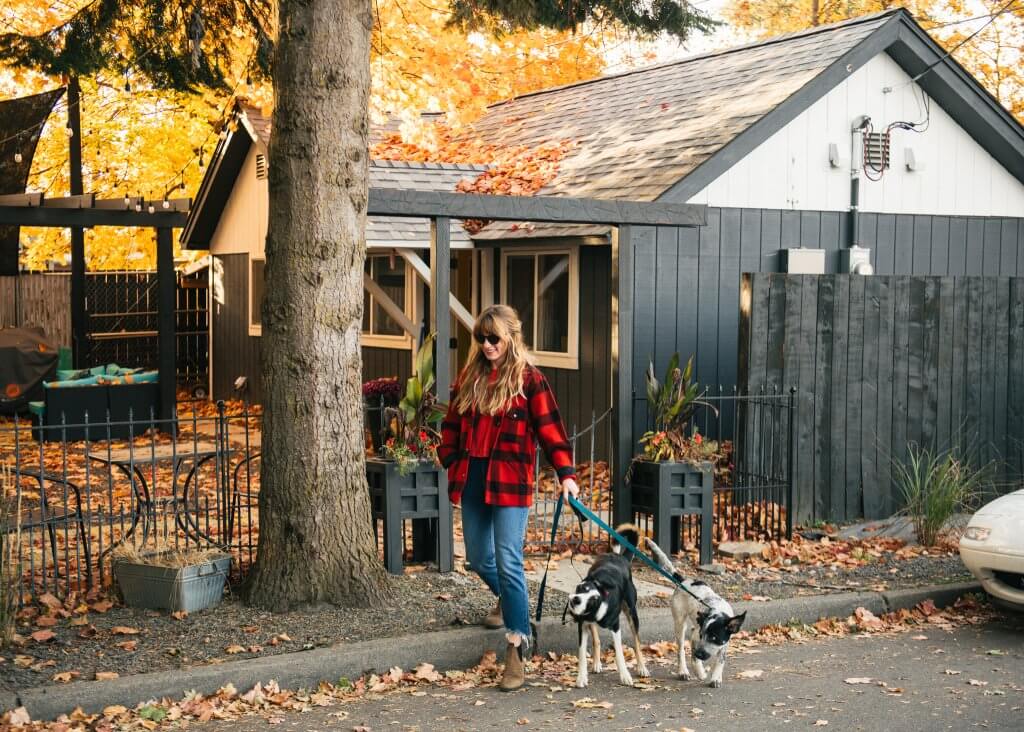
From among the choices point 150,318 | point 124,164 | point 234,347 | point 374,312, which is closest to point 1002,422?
point 374,312

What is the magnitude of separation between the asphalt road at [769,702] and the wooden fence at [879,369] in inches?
140

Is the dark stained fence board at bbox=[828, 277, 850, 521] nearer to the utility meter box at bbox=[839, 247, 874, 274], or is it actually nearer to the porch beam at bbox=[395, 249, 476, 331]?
the utility meter box at bbox=[839, 247, 874, 274]

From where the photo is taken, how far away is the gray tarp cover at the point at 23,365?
18453 mm

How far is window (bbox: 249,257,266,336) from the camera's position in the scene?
20109 millimetres

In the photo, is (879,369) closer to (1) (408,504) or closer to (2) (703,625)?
(1) (408,504)

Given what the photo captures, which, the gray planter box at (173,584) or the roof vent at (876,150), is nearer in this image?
the gray planter box at (173,584)

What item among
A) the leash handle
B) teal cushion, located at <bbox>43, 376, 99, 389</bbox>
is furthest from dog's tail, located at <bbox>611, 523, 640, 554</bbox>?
teal cushion, located at <bbox>43, 376, 99, 389</bbox>

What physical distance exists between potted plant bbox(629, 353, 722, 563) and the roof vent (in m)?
6.27

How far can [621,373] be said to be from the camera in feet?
30.3

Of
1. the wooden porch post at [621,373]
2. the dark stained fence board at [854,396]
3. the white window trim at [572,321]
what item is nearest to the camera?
the wooden porch post at [621,373]

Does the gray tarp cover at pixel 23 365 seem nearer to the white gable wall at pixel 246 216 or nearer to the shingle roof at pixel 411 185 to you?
the white gable wall at pixel 246 216

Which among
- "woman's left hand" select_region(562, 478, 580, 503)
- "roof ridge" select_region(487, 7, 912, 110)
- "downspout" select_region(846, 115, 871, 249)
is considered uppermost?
"roof ridge" select_region(487, 7, 912, 110)

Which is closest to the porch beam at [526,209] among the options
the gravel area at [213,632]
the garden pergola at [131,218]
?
the gravel area at [213,632]

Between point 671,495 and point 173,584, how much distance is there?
12.1 ft
